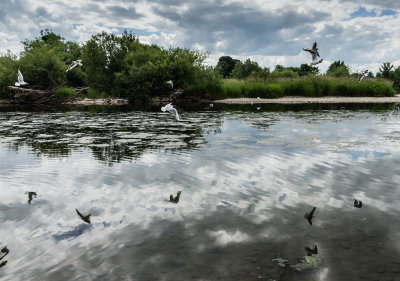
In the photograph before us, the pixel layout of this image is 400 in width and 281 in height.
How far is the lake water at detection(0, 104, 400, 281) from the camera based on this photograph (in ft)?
12.3

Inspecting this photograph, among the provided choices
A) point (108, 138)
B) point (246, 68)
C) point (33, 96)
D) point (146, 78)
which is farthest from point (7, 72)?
point (246, 68)

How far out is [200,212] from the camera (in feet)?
17.5

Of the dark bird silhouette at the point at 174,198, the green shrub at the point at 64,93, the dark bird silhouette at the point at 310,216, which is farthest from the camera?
the green shrub at the point at 64,93

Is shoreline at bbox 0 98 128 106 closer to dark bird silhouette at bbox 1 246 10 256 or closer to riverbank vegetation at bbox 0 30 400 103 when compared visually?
riverbank vegetation at bbox 0 30 400 103

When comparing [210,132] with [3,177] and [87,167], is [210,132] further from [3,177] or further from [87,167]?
[3,177]

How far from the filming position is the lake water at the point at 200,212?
3752mm

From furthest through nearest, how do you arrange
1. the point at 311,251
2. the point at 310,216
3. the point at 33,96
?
1. the point at 33,96
2. the point at 310,216
3. the point at 311,251

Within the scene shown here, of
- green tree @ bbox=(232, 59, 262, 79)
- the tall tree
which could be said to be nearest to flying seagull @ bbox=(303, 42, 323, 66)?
green tree @ bbox=(232, 59, 262, 79)

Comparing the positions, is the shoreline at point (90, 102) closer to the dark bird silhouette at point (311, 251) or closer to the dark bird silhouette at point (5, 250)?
the dark bird silhouette at point (5, 250)

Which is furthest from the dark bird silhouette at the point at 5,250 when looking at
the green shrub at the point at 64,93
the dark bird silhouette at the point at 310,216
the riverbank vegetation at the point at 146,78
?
the green shrub at the point at 64,93

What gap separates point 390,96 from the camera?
1738 inches

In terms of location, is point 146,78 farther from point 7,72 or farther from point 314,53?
point 314,53

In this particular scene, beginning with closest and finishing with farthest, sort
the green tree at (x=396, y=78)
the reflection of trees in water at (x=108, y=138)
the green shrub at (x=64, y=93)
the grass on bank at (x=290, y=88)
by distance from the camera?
the reflection of trees in water at (x=108, y=138)
the green shrub at (x=64, y=93)
the grass on bank at (x=290, y=88)
the green tree at (x=396, y=78)

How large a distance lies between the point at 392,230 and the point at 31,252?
497 cm
